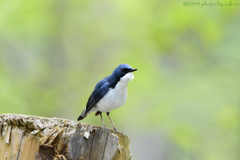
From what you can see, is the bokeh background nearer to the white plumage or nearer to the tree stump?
the white plumage

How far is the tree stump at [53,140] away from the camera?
296cm

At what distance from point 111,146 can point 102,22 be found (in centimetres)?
826

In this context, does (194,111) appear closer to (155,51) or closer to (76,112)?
(155,51)

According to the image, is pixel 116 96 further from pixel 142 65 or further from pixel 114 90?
pixel 142 65

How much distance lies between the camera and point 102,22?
1093cm

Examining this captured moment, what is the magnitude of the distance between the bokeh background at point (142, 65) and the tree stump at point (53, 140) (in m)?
5.72

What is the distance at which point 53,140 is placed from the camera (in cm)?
298

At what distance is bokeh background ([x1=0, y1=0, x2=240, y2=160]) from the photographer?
352 inches

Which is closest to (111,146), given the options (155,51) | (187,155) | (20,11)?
(187,155)

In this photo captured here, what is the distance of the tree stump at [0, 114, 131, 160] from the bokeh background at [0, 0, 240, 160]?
225 inches

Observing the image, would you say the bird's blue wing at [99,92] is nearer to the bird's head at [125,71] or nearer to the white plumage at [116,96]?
the white plumage at [116,96]

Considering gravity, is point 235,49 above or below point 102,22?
below

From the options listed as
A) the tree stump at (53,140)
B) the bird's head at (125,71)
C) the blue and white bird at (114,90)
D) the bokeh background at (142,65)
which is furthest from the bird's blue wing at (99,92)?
the bokeh background at (142,65)

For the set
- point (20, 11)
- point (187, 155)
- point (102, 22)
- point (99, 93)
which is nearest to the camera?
point (99, 93)
